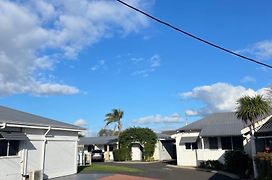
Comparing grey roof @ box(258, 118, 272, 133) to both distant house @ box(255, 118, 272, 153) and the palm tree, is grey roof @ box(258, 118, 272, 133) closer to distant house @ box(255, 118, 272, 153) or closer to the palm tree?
distant house @ box(255, 118, 272, 153)

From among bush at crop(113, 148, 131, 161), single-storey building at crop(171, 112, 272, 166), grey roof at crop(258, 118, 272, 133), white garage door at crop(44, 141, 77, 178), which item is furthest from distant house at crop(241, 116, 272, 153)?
bush at crop(113, 148, 131, 161)

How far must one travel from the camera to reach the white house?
17.0 metres

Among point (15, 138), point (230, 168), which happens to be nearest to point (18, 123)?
point (15, 138)

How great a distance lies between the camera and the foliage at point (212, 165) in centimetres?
2924

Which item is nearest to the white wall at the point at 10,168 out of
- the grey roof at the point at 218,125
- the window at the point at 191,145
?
the grey roof at the point at 218,125

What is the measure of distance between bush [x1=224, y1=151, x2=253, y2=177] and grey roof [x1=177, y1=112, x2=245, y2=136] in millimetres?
3966

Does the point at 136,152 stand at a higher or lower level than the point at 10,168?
higher

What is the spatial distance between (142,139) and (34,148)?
26.0 meters

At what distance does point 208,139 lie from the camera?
105 ft

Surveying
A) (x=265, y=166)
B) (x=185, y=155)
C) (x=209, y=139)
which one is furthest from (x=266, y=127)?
(x=185, y=155)

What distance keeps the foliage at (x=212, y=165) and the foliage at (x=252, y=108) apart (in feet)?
21.1

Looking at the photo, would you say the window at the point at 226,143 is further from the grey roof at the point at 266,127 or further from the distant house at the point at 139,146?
the distant house at the point at 139,146

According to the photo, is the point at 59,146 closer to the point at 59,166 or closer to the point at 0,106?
the point at 59,166

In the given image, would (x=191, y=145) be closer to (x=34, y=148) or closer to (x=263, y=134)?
(x=263, y=134)
